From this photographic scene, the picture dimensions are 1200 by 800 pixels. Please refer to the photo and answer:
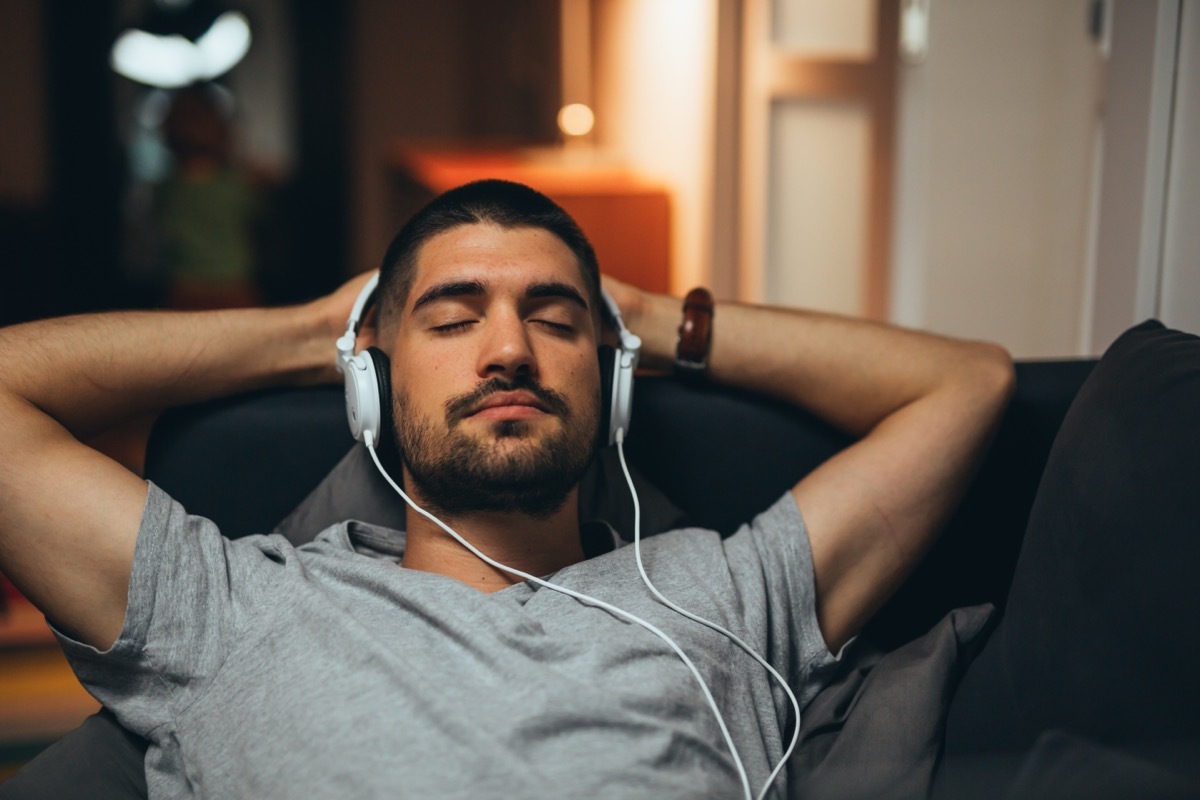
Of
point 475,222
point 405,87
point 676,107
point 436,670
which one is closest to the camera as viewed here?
point 436,670

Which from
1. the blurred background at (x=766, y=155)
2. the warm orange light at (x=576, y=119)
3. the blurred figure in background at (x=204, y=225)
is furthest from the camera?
the blurred figure in background at (x=204, y=225)

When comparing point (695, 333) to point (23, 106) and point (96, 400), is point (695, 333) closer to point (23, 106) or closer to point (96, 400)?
point (96, 400)

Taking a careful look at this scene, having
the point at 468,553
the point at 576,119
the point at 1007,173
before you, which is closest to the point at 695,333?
the point at 468,553

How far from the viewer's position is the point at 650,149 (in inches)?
150

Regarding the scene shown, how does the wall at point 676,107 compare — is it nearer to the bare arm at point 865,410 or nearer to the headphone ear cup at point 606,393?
the bare arm at point 865,410

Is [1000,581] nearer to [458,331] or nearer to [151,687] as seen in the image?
[458,331]

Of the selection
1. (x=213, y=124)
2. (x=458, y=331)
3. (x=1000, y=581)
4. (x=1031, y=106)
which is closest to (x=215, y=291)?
(x=213, y=124)

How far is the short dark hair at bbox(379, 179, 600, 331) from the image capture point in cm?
125

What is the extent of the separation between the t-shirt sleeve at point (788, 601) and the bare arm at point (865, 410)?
27mm

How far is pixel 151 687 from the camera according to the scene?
1.05 metres

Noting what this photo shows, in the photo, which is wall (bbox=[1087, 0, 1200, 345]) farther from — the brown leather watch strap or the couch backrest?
the brown leather watch strap

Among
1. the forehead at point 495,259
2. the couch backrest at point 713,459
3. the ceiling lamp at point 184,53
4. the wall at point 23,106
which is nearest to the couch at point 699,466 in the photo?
the couch backrest at point 713,459

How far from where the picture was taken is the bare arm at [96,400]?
1.03 m

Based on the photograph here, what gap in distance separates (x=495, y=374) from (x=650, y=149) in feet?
9.37
